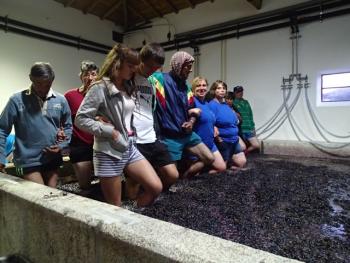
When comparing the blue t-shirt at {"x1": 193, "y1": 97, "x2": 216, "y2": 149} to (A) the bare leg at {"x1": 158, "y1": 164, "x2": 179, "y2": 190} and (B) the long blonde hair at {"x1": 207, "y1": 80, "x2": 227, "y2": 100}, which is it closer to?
(B) the long blonde hair at {"x1": 207, "y1": 80, "x2": 227, "y2": 100}

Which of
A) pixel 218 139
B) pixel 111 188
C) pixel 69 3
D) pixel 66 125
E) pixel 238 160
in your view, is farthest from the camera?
pixel 69 3

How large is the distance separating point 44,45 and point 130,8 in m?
2.64

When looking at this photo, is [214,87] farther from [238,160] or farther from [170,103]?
[170,103]

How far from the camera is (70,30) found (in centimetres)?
712

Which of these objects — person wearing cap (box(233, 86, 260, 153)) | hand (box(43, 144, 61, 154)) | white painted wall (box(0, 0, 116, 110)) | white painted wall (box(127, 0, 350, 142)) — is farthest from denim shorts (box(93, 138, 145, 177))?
white painted wall (box(0, 0, 116, 110))

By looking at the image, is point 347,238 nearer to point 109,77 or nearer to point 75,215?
point 75,215

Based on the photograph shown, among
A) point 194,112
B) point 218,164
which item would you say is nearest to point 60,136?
point 194,112

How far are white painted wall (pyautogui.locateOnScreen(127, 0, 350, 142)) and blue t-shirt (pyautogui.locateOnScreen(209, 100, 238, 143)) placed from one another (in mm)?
2724

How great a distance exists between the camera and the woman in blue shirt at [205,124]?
3.18m

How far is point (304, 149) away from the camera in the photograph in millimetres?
5395

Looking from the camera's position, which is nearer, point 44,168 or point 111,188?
point 111,188

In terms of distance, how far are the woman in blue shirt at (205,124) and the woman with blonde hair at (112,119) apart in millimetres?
1503

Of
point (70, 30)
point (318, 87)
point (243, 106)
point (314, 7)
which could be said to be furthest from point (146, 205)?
point (70, 30)

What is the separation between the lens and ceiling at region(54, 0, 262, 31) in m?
7.15
